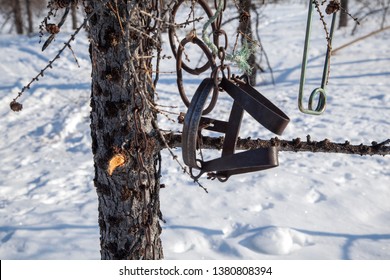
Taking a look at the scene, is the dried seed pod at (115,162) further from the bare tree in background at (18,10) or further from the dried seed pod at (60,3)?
the bare tree in background at (18,10)

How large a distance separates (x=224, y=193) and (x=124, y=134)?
7.98ft

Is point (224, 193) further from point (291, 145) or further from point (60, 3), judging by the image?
point (60, 3)

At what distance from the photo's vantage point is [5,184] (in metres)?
4.18

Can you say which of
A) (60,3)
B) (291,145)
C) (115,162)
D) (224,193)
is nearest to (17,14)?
(224,193)

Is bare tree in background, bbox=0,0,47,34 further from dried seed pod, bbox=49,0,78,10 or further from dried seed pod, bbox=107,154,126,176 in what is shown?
dried seed pod, bbox=107,154,126,176

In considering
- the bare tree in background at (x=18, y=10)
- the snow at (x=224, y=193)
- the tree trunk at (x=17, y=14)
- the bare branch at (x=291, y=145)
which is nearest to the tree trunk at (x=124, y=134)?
the bare branch at (x=291, y=145)

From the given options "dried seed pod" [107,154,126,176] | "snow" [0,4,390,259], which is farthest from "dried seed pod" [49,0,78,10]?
"snow" [0,4,390,259]

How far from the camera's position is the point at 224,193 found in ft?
12.3

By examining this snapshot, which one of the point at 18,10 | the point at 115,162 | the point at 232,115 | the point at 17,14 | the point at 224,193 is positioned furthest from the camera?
the point at 17,14

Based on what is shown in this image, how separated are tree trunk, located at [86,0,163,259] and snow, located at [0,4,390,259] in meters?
1.34

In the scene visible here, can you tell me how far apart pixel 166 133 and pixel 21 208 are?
2617 mm

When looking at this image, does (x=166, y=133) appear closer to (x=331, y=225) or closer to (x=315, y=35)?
(x=331, y=225)

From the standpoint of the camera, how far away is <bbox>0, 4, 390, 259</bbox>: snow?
2969 mm

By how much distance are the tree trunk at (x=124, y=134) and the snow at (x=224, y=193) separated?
1336mm
